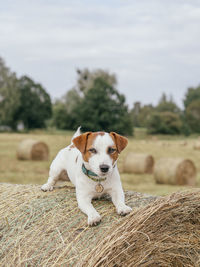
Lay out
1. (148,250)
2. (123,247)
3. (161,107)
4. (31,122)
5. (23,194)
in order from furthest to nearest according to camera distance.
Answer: (161,107), (31,122), (23,194), (148,250), (123,247)

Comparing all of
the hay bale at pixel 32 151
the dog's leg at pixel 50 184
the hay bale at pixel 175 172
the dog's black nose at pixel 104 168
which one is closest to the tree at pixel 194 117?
the hay bale at pixel 32 151

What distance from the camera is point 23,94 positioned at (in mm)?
55250

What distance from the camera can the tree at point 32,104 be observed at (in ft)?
176

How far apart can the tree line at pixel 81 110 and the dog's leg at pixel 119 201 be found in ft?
127

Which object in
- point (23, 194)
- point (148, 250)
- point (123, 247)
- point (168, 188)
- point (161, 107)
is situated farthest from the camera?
point (161, 107)

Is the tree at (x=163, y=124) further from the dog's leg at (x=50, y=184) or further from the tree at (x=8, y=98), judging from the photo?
the dog's leg at (x=50, y=184)

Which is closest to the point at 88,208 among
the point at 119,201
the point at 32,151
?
the point at 119,201

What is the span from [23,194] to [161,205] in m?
1.68

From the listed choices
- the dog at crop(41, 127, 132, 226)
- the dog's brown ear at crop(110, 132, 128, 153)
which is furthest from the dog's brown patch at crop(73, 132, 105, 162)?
the dog's brown ear at crop(110, 132, 128, 153)

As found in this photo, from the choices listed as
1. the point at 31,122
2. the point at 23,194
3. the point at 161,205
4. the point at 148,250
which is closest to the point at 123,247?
the point at 148,250

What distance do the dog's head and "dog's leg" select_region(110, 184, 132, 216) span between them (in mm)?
434

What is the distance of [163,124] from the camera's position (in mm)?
51312

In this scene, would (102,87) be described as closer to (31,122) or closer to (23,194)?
(31,122)

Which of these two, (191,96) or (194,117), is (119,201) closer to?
(194,117)
